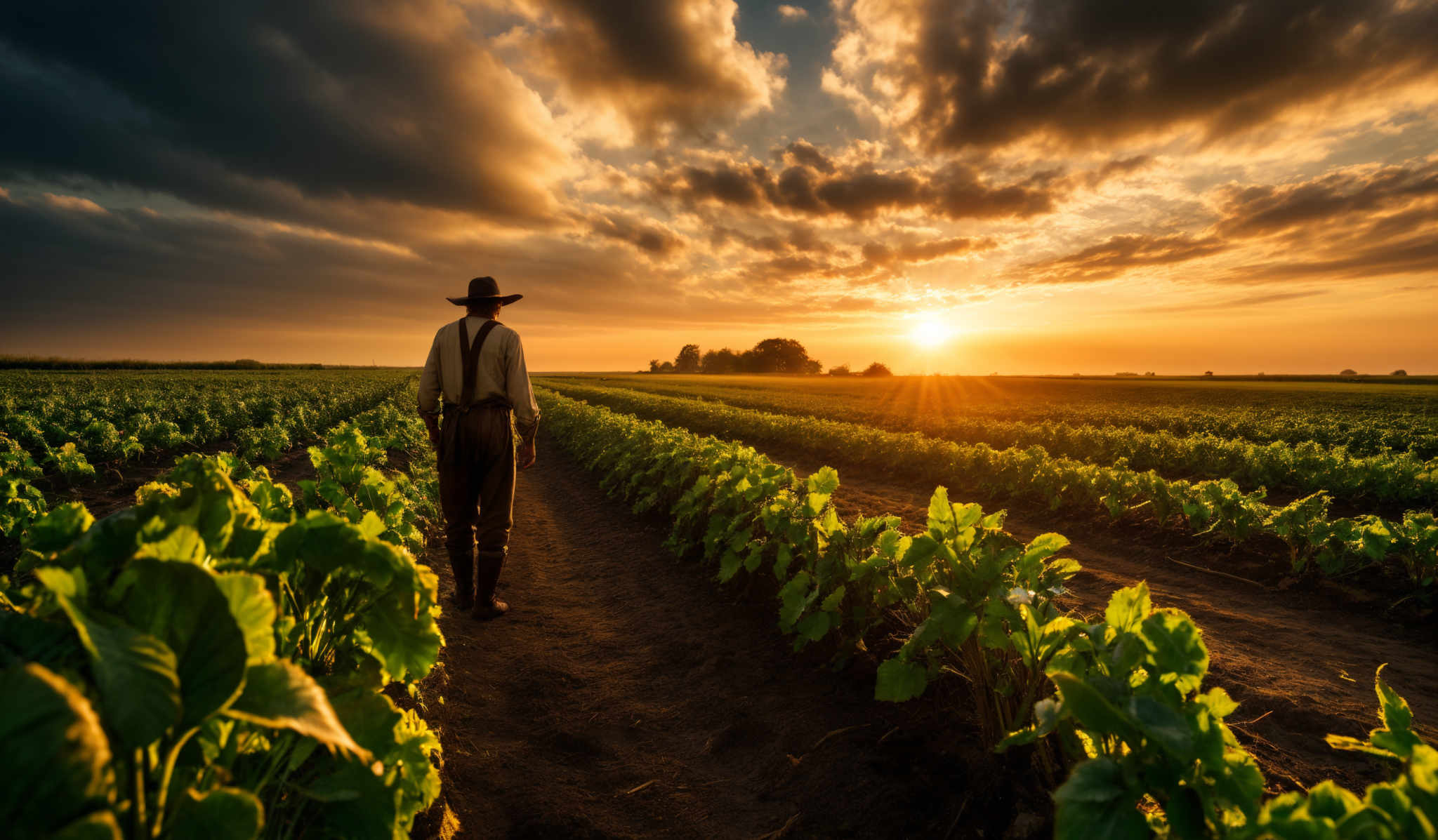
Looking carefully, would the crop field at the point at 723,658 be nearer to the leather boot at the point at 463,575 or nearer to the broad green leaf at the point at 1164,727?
the broad green leaf at the point at 1164,727

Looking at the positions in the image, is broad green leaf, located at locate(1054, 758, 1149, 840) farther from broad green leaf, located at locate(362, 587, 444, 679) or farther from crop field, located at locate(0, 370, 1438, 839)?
broad green leaf, located at locate(362, 587, 444, 679)

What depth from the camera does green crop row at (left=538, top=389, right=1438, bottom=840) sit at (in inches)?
50.9

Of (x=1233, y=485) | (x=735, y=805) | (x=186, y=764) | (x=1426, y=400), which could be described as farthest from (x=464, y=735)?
(x=1426, y=400)

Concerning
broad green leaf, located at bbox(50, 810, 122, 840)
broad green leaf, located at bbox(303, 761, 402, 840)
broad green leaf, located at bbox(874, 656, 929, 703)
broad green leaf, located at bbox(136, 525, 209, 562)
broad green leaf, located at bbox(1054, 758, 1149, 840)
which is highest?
broad green leaf, located at bbox(136, 525, 209, 562)

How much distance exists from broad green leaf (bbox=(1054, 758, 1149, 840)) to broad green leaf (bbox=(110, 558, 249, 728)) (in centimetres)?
166

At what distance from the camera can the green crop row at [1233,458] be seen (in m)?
9.61

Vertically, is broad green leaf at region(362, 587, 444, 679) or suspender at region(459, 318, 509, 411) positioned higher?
suspender at region(459, 318, 509, 411)

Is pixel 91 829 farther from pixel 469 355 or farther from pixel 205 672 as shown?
pixel 469 355

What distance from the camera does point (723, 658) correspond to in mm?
4555

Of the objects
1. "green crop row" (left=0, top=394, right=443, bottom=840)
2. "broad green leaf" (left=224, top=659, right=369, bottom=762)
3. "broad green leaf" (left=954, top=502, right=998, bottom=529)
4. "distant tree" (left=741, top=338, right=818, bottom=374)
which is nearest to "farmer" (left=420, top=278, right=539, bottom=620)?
"green crop row" (left=0, top=394, right=443, bottom=840)

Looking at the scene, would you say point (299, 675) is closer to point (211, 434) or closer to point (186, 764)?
point (186, 764)

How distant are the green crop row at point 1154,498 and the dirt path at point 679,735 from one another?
17.8ft

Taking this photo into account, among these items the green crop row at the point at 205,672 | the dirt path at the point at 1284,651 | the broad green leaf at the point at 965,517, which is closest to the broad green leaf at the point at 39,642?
the green crop row at the point at 205,672

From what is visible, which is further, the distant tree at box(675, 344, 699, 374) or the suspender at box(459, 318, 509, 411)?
the distant tree at box(675, 344, 699, 374)
